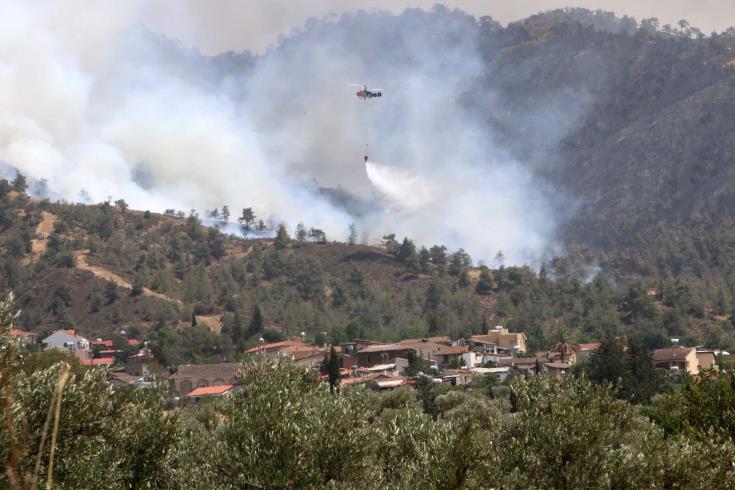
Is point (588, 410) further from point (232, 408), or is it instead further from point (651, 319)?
point (651, 319)

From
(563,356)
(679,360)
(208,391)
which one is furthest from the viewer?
(563,356)

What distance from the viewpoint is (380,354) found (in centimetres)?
15925

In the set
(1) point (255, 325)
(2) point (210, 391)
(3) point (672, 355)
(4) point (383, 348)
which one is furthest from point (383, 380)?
(1) point (255, 325)

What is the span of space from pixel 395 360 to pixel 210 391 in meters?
34.7

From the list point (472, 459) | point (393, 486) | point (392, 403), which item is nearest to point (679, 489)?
point (472, 459)

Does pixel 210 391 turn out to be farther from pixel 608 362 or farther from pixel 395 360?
pixel 608 362

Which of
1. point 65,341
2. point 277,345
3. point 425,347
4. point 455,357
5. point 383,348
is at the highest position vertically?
point 65,341

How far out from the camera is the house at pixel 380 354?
15800cm

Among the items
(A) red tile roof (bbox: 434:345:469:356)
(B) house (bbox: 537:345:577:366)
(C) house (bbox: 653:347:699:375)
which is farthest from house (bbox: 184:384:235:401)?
(C) house (bbox: 653:347:699:375)

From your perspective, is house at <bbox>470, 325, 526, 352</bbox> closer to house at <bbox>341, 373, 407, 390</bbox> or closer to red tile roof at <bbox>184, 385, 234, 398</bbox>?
house at <bbox>341, 373, 407, 390</bbox>

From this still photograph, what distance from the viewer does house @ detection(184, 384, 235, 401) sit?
416 ft

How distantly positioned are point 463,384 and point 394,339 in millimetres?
60100

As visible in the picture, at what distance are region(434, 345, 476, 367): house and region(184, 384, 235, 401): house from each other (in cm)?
3630

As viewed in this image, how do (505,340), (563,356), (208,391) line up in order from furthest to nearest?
1. (505,340)
2. (563,356)
3. (208,391)
